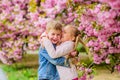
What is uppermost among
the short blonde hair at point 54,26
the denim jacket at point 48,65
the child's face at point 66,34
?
the short blonde hair at point 54,26

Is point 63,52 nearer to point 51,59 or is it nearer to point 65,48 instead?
point 65,48

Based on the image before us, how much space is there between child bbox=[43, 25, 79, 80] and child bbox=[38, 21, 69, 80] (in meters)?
0.08

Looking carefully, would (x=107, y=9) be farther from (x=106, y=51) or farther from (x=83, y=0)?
(x=83, y=0)

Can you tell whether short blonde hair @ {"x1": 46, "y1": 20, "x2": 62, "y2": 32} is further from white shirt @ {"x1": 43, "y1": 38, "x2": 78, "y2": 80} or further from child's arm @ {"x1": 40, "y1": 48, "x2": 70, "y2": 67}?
child's arm @ {"x1": 40, "y1": 48, "x2": 70, "y2": 67}

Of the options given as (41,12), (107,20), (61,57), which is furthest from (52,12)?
(61,57)

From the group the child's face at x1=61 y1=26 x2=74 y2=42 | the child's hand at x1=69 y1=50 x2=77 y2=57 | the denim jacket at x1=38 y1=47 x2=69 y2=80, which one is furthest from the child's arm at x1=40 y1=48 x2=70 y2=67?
the child's face at x1=61 y1=26 x2=74 y2=42

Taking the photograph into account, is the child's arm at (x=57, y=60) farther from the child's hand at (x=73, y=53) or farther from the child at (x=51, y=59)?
the child's hand at (x=73, y=53)

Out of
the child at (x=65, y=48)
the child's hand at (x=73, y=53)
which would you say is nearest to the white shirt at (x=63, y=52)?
the child at (x=65, y=48)

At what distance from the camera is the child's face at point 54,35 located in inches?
261

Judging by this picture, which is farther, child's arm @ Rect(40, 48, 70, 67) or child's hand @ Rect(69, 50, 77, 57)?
child's hand @ Rect(69, 50, 77, 57)

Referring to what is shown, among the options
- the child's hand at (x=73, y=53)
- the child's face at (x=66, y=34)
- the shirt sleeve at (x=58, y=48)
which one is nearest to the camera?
the shirt sleeve at (x=58, y=48)

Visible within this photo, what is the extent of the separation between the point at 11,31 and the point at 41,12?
1.39 meters

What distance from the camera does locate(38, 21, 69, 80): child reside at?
664 centimetres

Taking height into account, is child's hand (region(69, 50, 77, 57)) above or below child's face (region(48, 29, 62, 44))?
below
